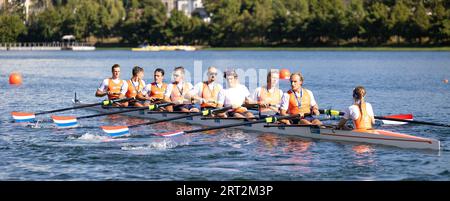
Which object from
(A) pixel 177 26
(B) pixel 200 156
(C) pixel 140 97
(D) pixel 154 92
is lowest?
(B) pixel 200 156

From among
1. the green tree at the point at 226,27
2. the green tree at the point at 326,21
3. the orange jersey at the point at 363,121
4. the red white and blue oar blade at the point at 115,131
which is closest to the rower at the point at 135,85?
the red white and blue oar blade at the point at 115,131

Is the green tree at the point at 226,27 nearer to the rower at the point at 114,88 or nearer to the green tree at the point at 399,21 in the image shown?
the green tree at the point at 399,21

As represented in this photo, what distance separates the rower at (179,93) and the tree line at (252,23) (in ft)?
249

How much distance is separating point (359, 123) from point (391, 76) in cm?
3270

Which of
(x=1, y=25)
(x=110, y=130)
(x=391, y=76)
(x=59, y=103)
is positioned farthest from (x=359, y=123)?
(x=1, y=25)

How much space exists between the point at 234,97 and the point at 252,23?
319 ft

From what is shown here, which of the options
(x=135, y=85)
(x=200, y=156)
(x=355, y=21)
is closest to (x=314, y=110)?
(x=200, y=156)

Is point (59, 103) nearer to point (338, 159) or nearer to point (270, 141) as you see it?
point (270, 141)

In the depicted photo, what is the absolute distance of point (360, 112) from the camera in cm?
1783

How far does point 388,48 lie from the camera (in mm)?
102000

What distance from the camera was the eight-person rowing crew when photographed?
18203 millimetres

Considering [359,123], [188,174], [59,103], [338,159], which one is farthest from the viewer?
[59,103]

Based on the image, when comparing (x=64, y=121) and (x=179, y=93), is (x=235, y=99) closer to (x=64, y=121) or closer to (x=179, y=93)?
(x=179, y=93)
